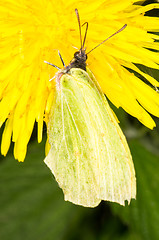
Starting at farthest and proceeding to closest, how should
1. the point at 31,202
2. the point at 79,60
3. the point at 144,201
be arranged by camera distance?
the point at 31,202
the point at 144,201
the point at 79,60

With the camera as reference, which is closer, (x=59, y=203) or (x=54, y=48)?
(x=54, y=48)

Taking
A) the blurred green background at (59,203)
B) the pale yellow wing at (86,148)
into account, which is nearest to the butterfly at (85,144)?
the pale yellow wing at (86,148)

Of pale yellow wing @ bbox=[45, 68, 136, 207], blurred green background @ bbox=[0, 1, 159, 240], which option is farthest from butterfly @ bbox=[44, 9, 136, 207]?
blurred green background @ bbox=[0, 1, 159, 240]

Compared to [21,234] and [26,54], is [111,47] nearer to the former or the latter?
[26,54]

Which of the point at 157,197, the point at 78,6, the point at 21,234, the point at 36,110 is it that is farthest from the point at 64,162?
the point at 21,234

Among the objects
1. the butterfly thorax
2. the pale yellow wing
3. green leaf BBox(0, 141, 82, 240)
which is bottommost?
green leaf BBox(0, 141, 82, 240)

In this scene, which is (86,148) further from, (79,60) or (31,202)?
(31,202)

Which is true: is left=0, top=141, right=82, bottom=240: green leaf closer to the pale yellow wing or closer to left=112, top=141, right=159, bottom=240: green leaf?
left=112, top=141, right=159, bottom=240: green leaf

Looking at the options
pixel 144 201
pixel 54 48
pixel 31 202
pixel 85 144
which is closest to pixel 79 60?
pixel 54 48
